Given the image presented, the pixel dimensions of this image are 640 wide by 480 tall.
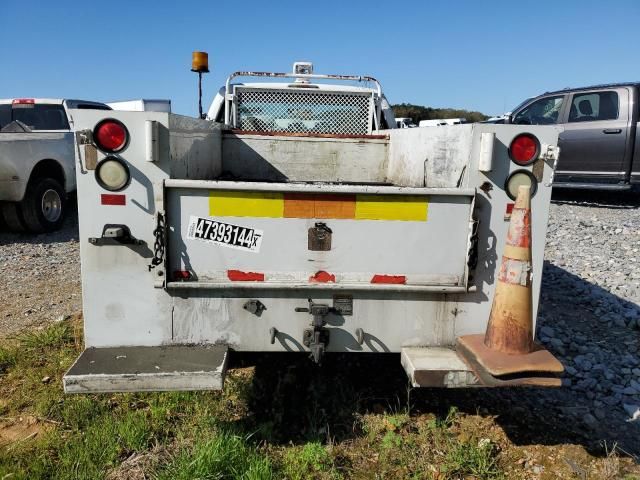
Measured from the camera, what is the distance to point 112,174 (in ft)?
7.80

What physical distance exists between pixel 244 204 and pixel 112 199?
606 mm

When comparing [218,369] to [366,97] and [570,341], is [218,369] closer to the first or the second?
[570,341]

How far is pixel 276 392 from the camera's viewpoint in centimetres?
319

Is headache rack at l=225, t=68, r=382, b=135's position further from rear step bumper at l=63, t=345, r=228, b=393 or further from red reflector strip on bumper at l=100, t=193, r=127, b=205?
rear step bumper at l=63, t=345, r=228, b=393

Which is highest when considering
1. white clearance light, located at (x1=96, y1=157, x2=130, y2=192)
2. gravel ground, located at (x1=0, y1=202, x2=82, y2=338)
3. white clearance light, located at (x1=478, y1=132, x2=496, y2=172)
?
white clearance light, located at (x1=478, y1=132, x2=496, y2=172)

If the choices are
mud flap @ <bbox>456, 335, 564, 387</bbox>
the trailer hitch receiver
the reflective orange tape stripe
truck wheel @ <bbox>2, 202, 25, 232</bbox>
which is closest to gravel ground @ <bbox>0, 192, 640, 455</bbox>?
truck wheel @ <bbox>2, 202, 25, 232</bbox>

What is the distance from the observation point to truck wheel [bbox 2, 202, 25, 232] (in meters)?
7.05

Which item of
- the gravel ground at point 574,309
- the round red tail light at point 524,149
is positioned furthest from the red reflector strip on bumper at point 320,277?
the gravel ground at point 574,309

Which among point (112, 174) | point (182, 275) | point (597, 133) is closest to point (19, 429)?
point (182, 275)

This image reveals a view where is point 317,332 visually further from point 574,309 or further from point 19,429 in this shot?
point 574,309

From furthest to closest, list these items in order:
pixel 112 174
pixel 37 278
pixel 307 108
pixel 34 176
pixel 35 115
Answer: pixel 35 115 → pixel 34 176 → pixel 37 278 → pixel 307 108 → pixel 112 174

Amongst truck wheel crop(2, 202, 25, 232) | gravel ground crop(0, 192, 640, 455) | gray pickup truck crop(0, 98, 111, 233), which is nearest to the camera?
gravel ground crop(0, 192, 640, 455)

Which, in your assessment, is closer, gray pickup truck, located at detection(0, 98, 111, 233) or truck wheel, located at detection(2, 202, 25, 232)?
gray pickup truck, located at detection(0, 98, 111, 233)

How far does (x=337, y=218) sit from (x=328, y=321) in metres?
0.51
